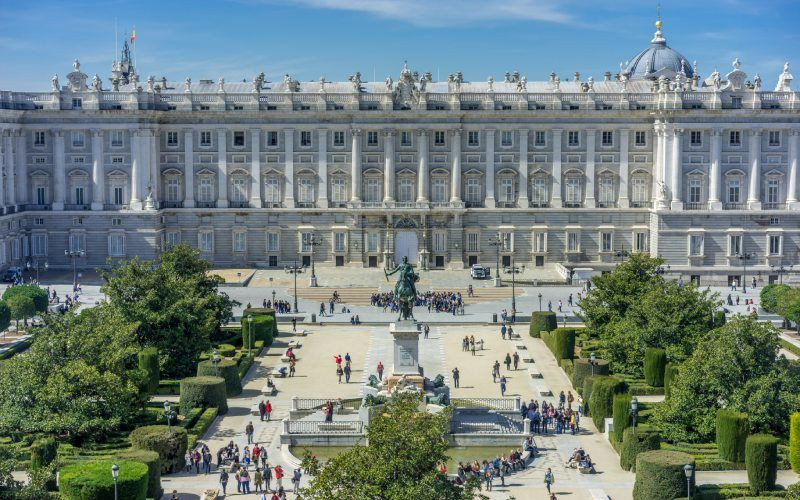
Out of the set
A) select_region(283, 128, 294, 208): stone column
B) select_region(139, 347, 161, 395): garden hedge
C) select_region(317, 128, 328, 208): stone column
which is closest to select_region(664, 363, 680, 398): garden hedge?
select_region(139, 347, 161, 395): garden hedge

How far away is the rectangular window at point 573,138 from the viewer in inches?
4611

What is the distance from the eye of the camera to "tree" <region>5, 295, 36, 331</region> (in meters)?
87.7

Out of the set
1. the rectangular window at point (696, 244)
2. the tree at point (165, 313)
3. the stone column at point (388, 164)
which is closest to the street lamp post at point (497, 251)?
the stone column at point (388, 164)

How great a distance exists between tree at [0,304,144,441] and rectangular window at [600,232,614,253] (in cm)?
6210

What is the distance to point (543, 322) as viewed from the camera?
8950cm

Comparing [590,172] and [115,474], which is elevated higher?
[590,172]

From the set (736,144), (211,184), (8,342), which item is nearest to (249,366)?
(8,342)

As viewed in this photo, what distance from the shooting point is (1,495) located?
4506cm

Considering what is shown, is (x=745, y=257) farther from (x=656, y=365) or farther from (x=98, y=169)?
(x=98, y=169)

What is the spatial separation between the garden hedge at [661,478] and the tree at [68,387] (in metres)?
23.5

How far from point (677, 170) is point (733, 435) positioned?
60.2 metres

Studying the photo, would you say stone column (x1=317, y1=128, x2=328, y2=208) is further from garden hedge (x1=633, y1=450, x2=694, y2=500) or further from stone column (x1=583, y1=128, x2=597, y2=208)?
garden hedge (x1=633, y1=450, x2=694, y2=500)

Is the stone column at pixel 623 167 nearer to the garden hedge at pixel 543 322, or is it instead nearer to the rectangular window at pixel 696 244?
the rectangular window at pixel 696 244

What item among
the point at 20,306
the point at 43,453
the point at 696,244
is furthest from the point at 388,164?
the point at 43,453
